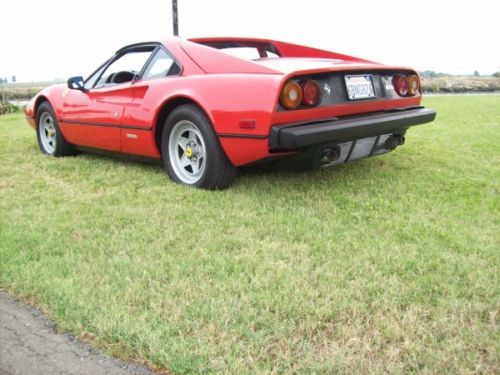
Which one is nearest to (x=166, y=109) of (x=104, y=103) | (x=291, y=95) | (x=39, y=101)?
(x=104, y=103)

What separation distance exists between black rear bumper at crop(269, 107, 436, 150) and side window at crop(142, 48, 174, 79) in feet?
4.53

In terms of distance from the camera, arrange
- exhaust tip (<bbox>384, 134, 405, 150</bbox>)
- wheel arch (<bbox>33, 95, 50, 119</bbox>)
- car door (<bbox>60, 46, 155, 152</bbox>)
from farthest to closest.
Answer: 1. wheel arch (<bbox>33, 95, 50, 119</bbox>)
2. car door (<bbox>60, 46, 155, 152</bbox>)
3. exhaust tip (<bbox>384, 134, 405, 150</bbox>)

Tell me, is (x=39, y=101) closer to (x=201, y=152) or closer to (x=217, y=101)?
(x=201, y=152)

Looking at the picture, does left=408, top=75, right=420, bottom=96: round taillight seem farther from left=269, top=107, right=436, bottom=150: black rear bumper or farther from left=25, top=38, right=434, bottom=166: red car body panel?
left=269, top=107, right=436, bottom=150: black rear bumper

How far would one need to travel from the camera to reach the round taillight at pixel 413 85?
4301 mm

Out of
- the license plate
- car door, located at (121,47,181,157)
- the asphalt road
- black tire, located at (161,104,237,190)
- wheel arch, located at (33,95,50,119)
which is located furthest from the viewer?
wheel arch, located at (33,95,50,119)

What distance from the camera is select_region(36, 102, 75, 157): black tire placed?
5.52 meters

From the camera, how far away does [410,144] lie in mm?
5812

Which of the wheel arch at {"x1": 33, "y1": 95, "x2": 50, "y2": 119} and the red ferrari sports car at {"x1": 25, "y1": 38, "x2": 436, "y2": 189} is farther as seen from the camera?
the wheel arch at {"x1": 33, "y1": 95, "x2": 50, "y2": 119}

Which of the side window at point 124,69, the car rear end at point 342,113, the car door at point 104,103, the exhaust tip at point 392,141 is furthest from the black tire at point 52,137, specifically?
the exhaust tip at point 392,141

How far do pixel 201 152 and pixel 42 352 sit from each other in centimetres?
233

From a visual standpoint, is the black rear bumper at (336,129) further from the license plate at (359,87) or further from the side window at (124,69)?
the side window at (124,69)

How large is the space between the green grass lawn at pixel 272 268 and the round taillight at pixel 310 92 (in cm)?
68

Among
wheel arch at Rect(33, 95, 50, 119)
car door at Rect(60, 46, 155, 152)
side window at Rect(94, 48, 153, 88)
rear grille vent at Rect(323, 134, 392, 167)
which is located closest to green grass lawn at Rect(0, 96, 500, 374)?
rear grille vent at Rect(323, 134, 392, 167)
